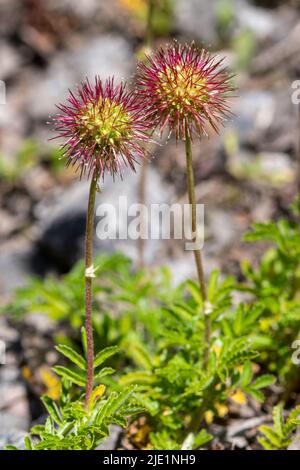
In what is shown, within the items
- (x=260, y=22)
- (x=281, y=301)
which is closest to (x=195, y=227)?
(x=281, y=301)

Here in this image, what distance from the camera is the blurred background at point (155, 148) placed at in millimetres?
6207

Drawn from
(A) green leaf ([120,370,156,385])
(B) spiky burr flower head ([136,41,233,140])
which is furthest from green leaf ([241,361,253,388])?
(B) spiky burr flower head ([136,41,233,140])

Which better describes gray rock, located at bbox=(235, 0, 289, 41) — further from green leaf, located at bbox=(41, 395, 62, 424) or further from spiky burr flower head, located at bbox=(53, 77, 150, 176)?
green leaf, located at bbox=(41, 395, 62, 424)

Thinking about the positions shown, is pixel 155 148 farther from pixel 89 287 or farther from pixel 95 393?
pixel 95 393

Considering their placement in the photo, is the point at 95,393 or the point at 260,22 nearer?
the point at 95,393

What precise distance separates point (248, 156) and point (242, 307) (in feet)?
11.0

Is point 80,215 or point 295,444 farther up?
point 80,215

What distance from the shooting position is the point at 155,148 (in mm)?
7180

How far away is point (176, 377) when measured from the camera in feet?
12.4

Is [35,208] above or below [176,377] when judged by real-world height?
above

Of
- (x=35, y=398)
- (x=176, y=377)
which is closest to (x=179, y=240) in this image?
(x=35, y=398)

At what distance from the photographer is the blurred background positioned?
20.4 feet
